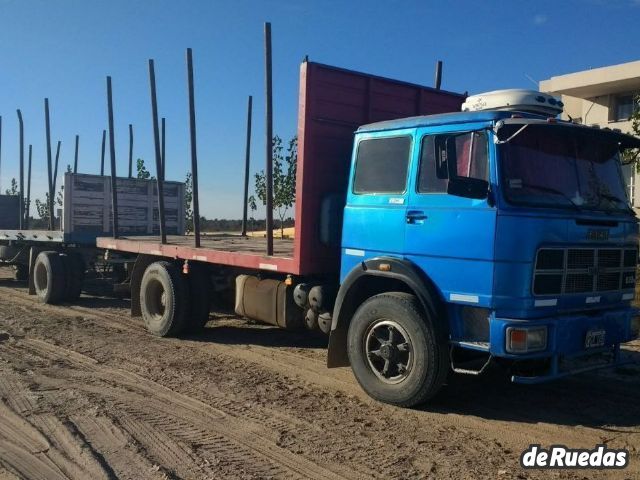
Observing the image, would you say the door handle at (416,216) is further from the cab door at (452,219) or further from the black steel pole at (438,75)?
the black steel pole at (438,75)

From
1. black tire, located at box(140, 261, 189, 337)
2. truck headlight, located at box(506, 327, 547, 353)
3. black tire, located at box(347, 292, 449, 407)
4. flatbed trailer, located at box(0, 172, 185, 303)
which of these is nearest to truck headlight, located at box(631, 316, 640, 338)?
truck headlight, located at box(506, 327, 547, 353)

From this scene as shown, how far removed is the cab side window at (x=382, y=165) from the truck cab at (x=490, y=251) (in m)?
0.01

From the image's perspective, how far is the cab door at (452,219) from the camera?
5055mm

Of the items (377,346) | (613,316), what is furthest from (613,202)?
(377,346)

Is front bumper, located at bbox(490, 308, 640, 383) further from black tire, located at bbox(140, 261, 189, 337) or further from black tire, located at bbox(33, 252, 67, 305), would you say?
black tire, located at bbox(33, 252, 67, 305)

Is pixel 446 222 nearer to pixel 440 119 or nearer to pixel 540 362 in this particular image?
pixel 440 119

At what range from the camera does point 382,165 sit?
20.0 ft

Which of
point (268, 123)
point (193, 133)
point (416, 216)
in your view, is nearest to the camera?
point (416, 216)

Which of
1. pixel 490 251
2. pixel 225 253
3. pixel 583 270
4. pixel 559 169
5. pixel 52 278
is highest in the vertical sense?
pixel 559 169

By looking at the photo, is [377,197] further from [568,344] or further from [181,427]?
[181,427]

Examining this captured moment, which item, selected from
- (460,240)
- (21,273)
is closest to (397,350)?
(460,240)

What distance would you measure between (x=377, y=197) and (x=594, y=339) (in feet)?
7.48

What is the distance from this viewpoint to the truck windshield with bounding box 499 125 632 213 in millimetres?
5102

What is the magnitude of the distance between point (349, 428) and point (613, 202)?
3.12 metres
